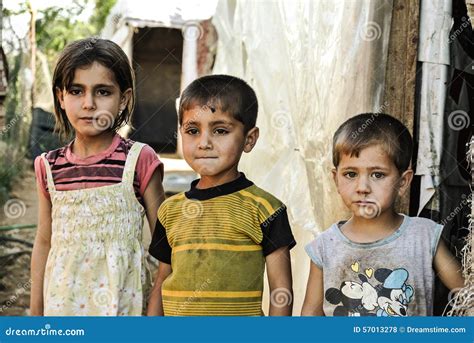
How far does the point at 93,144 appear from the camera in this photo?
108 inches

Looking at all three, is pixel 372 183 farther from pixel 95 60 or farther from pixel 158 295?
pixel 95 60

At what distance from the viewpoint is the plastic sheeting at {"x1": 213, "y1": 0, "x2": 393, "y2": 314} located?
2848 millimetres

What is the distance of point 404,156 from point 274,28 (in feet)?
5.59

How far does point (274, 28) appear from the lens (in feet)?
13.5

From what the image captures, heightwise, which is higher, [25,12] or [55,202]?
[25,12]

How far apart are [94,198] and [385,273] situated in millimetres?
878

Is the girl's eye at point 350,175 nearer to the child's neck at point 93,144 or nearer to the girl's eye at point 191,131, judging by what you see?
the girl's eye at point 191,131

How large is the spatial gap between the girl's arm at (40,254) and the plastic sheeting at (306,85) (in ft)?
3.03

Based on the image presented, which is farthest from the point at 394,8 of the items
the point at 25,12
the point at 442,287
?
the point at 25,12

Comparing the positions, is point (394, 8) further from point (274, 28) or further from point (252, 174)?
point (252, 174)

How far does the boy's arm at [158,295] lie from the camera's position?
267 centimetres

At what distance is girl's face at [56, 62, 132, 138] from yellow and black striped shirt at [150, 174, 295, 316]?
0.41 meters

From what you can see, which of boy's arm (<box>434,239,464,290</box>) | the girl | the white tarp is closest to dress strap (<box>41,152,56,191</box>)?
A: the girl

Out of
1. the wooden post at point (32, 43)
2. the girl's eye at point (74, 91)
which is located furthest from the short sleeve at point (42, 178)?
the wooden post at point (32, 43)
